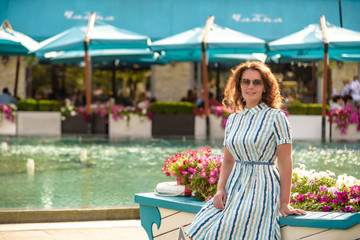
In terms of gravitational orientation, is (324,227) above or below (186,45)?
below

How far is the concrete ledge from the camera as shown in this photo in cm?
669

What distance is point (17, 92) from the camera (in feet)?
80.3

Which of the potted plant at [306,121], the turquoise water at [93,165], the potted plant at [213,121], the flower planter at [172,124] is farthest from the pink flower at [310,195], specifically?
the flower planter at [172,124]

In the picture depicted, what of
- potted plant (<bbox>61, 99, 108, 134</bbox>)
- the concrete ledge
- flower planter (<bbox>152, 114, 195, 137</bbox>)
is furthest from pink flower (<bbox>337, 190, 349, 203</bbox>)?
potted plant (<bbox>61, 99, 108, 134</bbox>)

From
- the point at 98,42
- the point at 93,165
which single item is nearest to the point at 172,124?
the point at 98,42

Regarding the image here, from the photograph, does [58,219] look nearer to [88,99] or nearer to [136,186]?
[136,186]

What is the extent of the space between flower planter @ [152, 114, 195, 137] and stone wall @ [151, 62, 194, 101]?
270 inches

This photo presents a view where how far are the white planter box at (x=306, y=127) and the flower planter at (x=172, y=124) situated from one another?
2723 mm

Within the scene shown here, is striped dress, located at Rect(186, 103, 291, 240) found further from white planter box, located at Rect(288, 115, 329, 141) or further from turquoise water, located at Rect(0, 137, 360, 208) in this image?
white planter box, located at Rect(288, 115, 329, 141)

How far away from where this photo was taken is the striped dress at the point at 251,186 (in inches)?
160

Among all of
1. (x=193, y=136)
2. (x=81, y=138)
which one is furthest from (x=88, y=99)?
(x=193, y=136)

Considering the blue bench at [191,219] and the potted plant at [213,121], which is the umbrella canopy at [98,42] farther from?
the blue bench at [191,219]

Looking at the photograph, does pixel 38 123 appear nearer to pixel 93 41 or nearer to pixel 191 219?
pixel 93 41

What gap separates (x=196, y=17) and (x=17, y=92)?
23.4 ft
